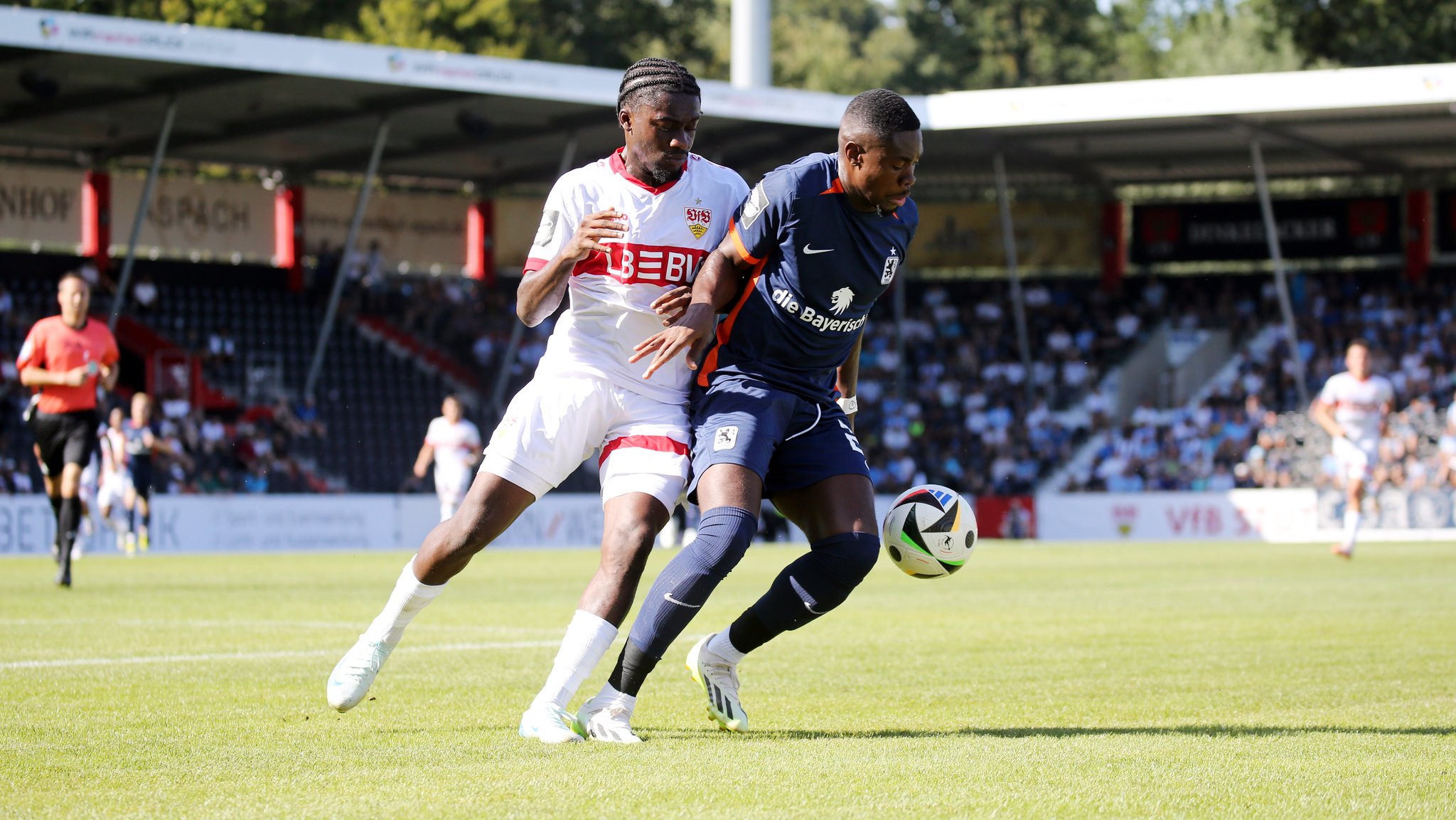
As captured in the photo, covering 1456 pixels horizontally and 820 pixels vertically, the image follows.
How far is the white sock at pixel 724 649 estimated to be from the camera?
5.77 meters

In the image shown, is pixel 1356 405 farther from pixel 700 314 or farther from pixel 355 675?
pixel 355 675

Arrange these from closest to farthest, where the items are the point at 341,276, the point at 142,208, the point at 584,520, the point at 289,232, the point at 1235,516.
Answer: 1. the point at 584,520
2. the point at 1235,516
3. the point at 142,208
4. the point at 341,276
5. the point at 289,232

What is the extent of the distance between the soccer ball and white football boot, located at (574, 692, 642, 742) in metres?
1.14

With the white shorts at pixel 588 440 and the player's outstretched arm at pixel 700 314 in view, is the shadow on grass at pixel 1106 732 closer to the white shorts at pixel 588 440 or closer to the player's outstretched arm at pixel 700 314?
the white shorts at pixel 588 440

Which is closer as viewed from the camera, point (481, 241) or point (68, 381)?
point (68, 381)

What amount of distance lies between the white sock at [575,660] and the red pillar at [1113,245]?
37.9 m

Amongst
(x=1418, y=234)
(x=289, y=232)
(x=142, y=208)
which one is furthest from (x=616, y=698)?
(x=1418, y=234)

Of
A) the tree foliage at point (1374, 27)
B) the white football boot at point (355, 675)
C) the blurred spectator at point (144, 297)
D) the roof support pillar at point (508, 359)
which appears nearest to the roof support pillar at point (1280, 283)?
the tree foliage at point (1374, 27)

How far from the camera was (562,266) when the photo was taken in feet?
17.7

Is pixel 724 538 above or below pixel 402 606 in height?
above

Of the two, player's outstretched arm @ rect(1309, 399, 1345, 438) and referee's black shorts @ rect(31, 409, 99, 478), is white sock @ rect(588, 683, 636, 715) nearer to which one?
referee's black shorts @ rect(31, 409, 99, 478)

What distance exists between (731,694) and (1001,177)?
32.6 meters

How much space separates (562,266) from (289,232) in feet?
110

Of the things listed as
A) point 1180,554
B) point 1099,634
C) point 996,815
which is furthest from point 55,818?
point 1180,554
